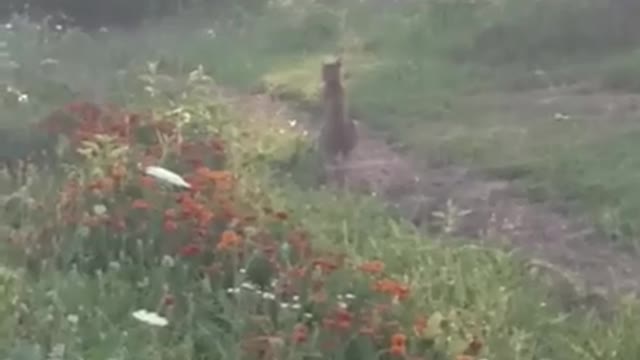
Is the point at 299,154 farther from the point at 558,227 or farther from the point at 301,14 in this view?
the point at 301,14

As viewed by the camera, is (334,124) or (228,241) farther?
(334,124)

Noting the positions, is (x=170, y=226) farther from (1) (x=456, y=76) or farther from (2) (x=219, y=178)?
(1) (x=456, y=76)

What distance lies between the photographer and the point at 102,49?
11.2 m

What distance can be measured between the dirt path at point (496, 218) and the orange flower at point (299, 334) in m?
1.35

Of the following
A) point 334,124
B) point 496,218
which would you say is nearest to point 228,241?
point 496,218

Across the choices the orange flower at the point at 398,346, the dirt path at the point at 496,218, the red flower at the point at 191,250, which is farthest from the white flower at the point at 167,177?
the orange flower at the point at 398,346

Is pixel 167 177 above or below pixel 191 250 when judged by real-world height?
above

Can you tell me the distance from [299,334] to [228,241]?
2.41 feet

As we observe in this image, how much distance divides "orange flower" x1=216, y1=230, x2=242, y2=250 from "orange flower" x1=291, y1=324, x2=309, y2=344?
618 millimetres

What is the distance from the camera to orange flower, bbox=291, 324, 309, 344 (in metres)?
4.77

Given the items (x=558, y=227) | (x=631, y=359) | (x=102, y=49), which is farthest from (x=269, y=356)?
(x=102, y=49)

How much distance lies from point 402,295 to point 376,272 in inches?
8.8

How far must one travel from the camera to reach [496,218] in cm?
703

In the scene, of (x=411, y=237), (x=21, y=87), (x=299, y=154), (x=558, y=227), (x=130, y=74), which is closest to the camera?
(x=411, y=237)
